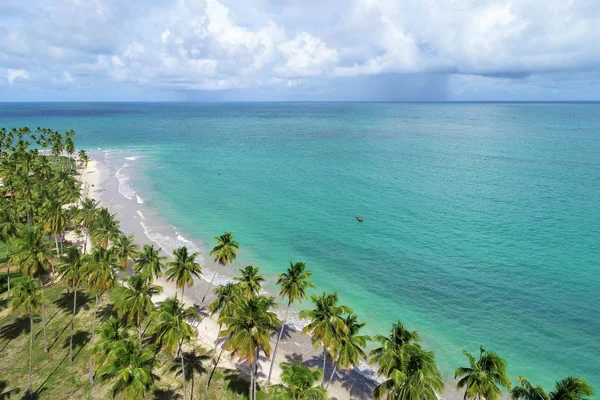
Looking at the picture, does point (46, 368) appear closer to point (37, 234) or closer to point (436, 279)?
point (37, 234)

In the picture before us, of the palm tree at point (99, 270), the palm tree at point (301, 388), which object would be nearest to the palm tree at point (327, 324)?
the palm tree at point (301, 388)

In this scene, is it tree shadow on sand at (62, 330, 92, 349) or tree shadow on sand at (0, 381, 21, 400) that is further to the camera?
tree shadow on sand at (62, 330, 92, 349)

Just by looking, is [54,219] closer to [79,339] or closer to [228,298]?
[79,339]

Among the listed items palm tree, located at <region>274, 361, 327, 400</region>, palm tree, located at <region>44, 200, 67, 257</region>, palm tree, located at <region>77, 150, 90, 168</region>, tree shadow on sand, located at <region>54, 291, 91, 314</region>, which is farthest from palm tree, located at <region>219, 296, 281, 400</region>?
palm tree, located at <region>77, 150, 90, 168</region>

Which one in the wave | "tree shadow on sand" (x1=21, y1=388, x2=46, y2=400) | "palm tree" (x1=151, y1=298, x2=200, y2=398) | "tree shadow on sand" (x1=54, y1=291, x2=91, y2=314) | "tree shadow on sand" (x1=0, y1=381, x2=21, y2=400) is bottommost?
the wave

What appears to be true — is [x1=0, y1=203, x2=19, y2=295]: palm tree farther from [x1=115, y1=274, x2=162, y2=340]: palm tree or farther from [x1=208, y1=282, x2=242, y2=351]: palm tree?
[x1=208, y1=282, x2=242, y2=351]: palm tree

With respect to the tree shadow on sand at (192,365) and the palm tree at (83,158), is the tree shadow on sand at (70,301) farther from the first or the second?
the palm tree at (83,158)

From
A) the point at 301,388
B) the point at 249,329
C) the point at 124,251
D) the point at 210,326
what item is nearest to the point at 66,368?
the point at 124,251
